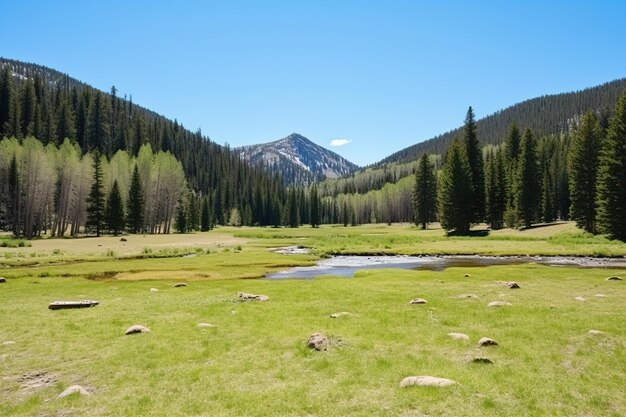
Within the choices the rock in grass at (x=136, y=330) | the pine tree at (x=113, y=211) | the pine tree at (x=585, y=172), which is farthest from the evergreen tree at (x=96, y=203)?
the pine tree at (x=585, y=172)

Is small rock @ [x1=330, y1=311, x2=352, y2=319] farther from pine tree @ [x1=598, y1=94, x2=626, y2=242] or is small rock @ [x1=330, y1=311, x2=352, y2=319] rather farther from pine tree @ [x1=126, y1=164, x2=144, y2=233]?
pine tree @ [x1=126, y1=164, x2=144, y2=233]

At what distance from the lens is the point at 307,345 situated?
14727 millimetres

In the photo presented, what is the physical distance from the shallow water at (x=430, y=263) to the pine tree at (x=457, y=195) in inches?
1371

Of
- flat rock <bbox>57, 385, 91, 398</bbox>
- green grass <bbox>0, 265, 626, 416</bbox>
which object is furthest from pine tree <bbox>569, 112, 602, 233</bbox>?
flat rock <bbox>57, 385, 91, 398</bbox>

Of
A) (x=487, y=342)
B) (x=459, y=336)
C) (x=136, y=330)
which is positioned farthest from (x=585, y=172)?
(x=136, y=330)

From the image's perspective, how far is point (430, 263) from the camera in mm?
48969

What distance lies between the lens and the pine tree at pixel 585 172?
73625 millimetres

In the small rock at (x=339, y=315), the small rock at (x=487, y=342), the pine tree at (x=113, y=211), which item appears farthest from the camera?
the pine tree at (x=113, y=211)

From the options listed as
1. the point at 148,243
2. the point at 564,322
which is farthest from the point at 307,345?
the point at 148,243

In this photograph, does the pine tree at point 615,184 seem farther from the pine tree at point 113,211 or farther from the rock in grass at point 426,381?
the pine tree at point 113,211

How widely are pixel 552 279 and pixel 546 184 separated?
93.0 metres

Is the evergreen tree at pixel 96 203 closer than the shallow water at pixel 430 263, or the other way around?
the shallow water at pixel 430 263

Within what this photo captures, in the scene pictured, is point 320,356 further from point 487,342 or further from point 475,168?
point 475,168

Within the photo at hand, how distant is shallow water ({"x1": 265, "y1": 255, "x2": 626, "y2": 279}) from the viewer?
4181 cm
